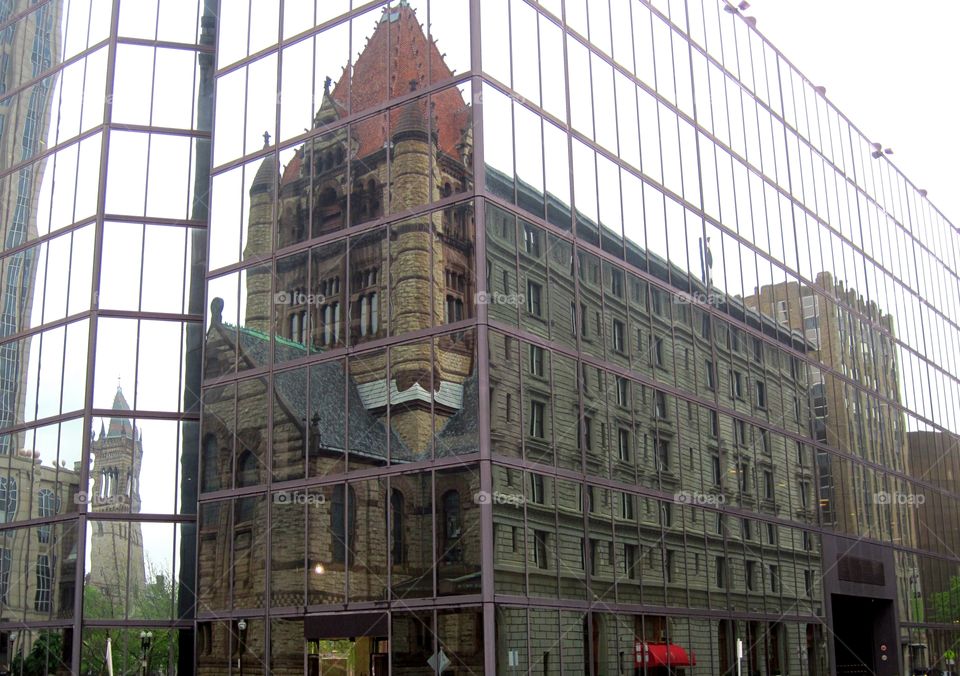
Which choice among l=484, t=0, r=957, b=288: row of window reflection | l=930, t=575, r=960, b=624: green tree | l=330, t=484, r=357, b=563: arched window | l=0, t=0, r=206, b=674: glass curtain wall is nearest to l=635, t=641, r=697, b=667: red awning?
l=330, t=484, r=357, b=563: arched window

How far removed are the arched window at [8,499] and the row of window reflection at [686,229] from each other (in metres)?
20.3

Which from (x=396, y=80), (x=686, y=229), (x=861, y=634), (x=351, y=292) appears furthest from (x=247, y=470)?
(x=861, y=634)

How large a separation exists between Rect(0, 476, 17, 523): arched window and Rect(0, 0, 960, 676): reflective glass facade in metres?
0.10

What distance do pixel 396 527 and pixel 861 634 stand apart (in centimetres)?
3029

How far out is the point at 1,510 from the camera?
39906 mm

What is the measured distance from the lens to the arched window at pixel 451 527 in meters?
29.8

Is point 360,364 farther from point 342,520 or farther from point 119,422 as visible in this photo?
point 119,422

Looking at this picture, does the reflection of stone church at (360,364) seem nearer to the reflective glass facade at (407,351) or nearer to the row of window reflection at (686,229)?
the reflective glass facade at (407,351)

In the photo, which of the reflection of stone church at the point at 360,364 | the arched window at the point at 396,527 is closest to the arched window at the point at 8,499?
the reflection of stone church at the point at 360,364

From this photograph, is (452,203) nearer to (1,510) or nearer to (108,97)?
(108,97)

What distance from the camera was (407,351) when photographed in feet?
105

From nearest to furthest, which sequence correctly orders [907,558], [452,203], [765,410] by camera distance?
[452,203]
[765,410]
[907,558]

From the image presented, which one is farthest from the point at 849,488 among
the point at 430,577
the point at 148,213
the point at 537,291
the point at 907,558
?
the point at 148,213

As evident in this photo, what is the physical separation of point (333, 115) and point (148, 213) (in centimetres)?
872
